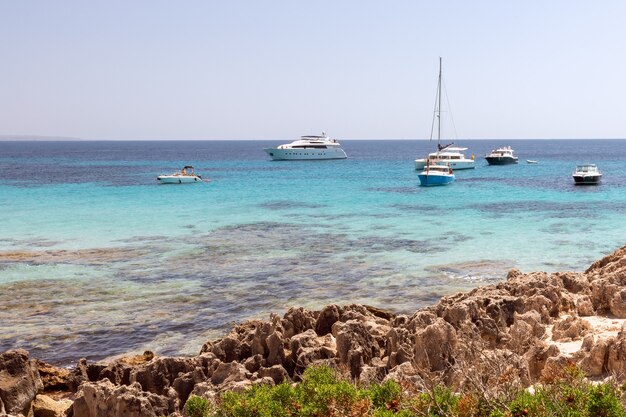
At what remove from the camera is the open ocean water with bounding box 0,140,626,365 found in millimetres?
21125

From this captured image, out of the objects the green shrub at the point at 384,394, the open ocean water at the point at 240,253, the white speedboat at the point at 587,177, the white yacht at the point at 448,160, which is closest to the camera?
the green shrub at the point at 384,394

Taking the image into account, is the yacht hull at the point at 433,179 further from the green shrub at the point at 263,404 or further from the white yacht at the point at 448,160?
the green shrub at the point at 263,404

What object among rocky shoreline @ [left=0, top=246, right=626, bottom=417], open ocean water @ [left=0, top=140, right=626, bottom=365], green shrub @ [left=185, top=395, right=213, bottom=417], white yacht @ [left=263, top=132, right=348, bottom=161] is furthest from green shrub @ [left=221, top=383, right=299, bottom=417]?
white yacht @ [left=263, top=132, right=348, bottom=161]

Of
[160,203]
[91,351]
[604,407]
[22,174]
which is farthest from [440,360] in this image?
[22,174]

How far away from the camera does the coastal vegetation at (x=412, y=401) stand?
8.28 metres

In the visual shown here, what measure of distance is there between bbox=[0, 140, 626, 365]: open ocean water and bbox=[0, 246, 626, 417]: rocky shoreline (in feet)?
12.8

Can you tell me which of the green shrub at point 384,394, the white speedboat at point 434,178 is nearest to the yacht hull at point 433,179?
the white speedboat at point 434,178

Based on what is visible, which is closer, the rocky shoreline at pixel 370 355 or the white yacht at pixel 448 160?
the rocky shoreline at pixel 370 355

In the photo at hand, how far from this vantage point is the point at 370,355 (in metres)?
13.7

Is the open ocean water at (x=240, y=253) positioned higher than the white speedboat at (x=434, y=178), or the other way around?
the white speedboat at (x=434, y=178)

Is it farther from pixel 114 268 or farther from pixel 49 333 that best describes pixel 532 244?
pixel 49 333

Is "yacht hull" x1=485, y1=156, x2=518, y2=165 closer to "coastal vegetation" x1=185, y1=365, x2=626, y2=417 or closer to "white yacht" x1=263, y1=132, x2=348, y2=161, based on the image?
"white yacht" x1=263, y1=132, x2=348, y2=161

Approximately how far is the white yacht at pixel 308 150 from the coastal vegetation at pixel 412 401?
4523 inches

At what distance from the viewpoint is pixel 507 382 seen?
9.27 meters
